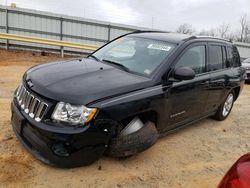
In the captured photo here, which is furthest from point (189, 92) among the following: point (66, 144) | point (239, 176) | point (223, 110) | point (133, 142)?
point (239, 176)

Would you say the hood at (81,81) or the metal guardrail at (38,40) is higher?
the hood at (81,81)

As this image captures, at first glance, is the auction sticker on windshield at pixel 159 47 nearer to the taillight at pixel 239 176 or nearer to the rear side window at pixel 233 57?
the rear side window at pixel 233 57

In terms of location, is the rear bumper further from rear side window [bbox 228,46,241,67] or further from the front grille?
rear side window [bbox 228,46,241,67]

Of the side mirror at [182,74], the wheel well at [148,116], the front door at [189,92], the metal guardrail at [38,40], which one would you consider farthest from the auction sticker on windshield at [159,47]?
the metal guardrail at [38,40]

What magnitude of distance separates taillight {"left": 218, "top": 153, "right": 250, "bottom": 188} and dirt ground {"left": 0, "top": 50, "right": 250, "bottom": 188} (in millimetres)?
1555

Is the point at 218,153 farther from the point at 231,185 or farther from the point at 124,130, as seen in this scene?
the point at 231,185

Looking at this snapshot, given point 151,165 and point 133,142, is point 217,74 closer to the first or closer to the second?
point 151,165

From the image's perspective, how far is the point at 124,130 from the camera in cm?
346

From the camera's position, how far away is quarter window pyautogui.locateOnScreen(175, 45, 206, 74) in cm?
425

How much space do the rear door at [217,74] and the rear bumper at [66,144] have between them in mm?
2641

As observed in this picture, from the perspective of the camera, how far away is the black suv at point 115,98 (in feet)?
9.87

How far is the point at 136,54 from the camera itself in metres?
4.33

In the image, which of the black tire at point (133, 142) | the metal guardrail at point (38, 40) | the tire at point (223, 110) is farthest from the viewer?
the metal guardrail at point (38, 40)

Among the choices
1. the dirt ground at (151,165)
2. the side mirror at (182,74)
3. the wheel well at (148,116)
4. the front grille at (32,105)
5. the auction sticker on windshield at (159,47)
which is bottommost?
the dirt ground at (151,165)
